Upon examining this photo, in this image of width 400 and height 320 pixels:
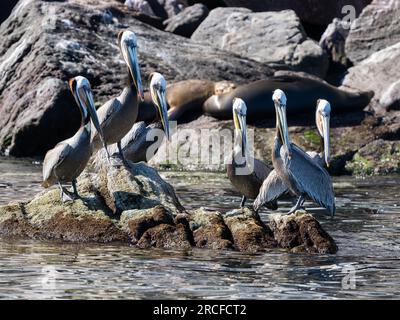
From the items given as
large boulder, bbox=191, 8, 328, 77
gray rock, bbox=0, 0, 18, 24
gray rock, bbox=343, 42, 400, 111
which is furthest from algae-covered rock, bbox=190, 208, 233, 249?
gray rock, bbox=0, 0, 18, 24

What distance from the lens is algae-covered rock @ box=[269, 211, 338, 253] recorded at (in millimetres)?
9797

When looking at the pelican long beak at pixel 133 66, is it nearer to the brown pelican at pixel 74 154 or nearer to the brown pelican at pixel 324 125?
the brown pelican at pixel 74 154

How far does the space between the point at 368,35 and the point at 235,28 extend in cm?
275

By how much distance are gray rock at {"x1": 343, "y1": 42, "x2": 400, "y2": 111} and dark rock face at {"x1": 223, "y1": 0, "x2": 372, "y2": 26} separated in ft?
→ 16.2

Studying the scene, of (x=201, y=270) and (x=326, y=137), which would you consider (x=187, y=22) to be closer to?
(x=326, y=137)

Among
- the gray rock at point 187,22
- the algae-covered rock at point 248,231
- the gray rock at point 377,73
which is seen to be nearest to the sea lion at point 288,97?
the gray rock at point 377,73

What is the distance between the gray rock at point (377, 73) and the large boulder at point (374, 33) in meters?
1.53

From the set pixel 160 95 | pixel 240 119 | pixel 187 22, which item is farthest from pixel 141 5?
→ pixel 240 119

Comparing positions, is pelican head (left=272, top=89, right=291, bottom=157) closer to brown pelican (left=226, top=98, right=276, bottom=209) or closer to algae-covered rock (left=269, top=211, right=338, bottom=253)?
brown pelican (left=226, top=98, right=276, bottom=209)

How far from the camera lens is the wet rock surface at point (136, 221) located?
9.91 metres
